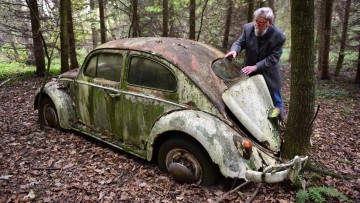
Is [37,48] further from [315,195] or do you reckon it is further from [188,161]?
[315,195]

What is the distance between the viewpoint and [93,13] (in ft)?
→ 46.6

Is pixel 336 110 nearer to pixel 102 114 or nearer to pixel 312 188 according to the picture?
pixel 312 188

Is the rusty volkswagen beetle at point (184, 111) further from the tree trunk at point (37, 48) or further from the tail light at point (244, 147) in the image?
the tree trunk at point (37, 48)

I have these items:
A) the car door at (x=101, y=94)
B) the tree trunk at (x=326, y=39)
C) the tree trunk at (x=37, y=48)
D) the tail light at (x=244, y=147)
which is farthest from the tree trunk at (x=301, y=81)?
the tree trunk at (x=37, y=48)

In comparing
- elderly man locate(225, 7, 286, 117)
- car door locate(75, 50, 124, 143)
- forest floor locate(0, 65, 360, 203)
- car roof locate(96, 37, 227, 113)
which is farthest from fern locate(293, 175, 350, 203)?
car door locate(75, 50, 124, 143)

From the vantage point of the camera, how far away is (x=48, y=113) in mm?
5816

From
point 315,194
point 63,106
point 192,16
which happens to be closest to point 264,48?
point 315,194

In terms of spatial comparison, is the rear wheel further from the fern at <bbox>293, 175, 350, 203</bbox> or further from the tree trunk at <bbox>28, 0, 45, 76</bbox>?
the tree trunk at <bbox>28, 0, 45, 76</bbox>

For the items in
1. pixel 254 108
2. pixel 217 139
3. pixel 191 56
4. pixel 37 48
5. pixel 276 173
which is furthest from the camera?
pixel 37 48

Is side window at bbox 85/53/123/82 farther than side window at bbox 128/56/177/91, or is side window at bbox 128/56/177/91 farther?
side window at bbox 85/53/123/82

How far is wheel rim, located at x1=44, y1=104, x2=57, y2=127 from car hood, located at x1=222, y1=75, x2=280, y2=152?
3698mm

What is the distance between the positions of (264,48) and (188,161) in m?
2.23

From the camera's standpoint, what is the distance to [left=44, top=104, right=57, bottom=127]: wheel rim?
5723 mm

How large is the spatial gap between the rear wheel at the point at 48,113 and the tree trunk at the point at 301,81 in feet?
14.2
